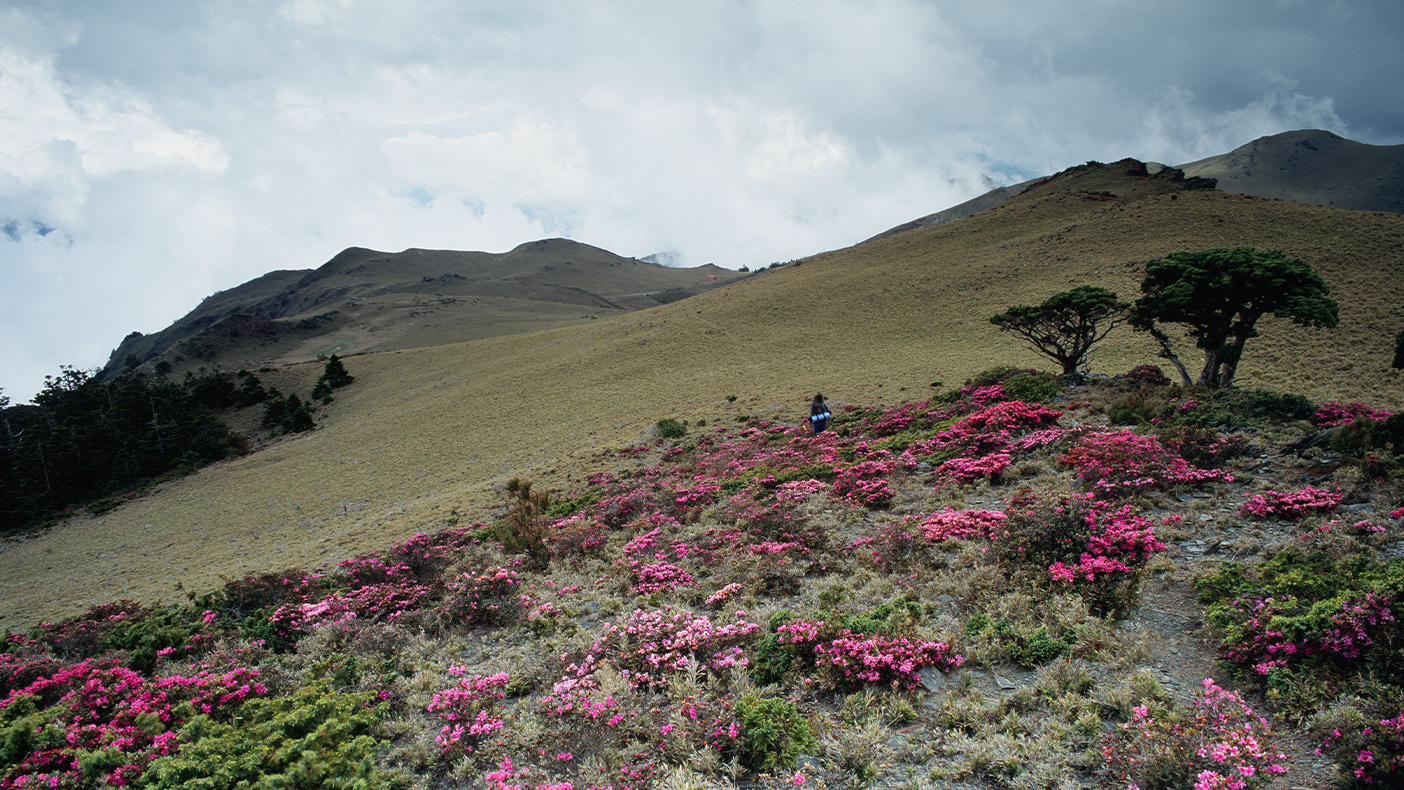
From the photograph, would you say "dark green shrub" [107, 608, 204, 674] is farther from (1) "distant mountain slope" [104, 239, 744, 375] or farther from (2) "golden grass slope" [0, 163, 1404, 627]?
(1) "distant mountain slope" [104, 239, 744, 375]

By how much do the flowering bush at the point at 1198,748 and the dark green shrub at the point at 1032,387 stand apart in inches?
603

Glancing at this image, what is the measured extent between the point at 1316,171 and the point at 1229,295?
233253 millimetres

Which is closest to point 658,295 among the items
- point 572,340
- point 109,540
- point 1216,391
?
point 572,340

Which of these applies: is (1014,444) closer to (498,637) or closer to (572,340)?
(498,637)

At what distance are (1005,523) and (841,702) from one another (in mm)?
4709

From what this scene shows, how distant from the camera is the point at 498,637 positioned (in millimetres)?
9391

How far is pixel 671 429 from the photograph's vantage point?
1107 inches

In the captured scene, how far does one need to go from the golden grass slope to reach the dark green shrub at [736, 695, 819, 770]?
17091 mm

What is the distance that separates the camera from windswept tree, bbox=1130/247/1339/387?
17.8 m

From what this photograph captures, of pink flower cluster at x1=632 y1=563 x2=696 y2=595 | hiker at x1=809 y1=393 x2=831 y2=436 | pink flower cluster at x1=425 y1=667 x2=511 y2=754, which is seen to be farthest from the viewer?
hiker at x1=809 y1=393 x2=831 y2=436

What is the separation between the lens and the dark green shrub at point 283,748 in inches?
223

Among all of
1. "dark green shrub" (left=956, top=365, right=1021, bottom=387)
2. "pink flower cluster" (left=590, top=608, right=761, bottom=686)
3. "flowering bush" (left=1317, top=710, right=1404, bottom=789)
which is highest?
"dark green shrub" (left=956, top=365, right=1021, bottom=387)

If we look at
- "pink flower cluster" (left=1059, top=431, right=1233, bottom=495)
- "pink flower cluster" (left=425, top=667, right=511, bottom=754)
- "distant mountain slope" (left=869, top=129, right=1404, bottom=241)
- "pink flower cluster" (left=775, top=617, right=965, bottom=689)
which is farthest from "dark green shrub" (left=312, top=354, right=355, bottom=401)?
"distant mountain slope" (left=869, top=129, right=1404, bottom=241)

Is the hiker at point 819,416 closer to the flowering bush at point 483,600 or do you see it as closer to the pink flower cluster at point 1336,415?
the pink flower cluster at point 1336,415
